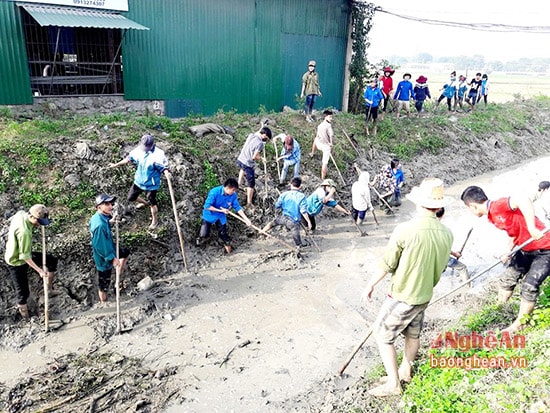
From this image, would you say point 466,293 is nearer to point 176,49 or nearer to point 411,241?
point 411,241

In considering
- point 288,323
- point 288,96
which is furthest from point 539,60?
point 288,323

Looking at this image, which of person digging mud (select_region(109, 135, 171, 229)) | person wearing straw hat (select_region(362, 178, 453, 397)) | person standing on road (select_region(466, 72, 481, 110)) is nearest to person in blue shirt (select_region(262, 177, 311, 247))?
person digging mud (select_region(109, 135, 171, 229))

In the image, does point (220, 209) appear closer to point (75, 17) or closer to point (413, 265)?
point (413, 265)

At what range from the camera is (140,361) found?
574 cm

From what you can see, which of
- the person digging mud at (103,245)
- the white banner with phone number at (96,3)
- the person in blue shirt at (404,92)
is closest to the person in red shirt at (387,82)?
the person in blue shirt at (404,92)

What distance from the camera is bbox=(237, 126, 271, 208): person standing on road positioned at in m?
9.18

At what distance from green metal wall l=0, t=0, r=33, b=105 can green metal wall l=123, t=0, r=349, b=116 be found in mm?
2575

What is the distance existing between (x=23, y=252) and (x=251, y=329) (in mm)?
3463

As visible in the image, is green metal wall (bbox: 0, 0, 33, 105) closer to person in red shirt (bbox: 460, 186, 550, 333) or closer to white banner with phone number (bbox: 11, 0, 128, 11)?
white banner with phone number (bbox: 11, 0, 128, 11)

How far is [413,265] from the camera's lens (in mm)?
3926

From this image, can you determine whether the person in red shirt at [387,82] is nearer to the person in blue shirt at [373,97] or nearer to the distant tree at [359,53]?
the person in blue shirt at [373,97]

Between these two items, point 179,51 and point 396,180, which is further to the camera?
point 179,51

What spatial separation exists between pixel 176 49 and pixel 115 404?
10806mm

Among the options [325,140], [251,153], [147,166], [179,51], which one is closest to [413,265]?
[147,166]
